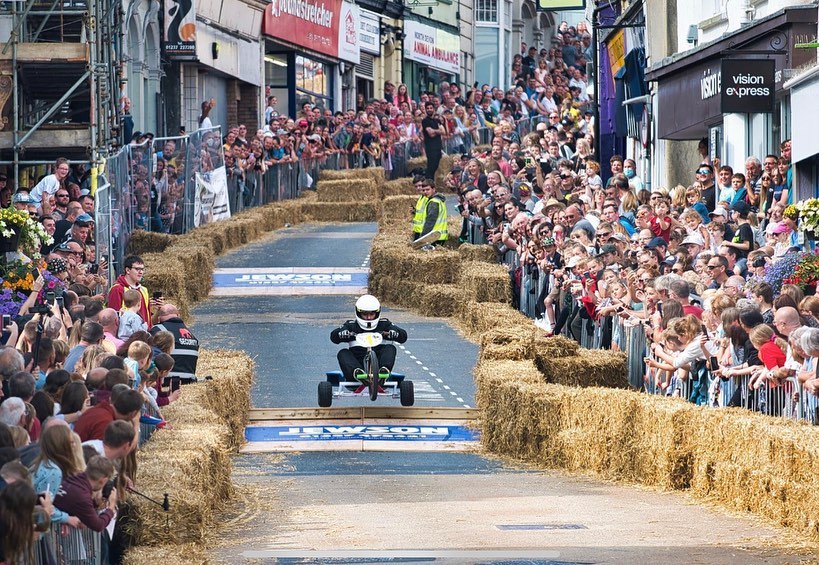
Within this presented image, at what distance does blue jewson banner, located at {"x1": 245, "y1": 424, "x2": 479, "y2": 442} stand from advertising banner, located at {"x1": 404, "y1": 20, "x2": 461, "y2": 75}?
47.4 m

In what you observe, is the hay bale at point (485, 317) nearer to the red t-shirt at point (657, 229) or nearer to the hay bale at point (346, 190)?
the red t-shirt at point (657, 229)

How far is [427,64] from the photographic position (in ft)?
226

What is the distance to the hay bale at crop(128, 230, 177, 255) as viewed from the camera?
3016 cm

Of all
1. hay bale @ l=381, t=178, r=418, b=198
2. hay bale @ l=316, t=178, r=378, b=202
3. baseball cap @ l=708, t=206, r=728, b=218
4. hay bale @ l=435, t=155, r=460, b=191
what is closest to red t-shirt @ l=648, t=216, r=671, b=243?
baseball cap @ l=708, t=206, r=728, b=218

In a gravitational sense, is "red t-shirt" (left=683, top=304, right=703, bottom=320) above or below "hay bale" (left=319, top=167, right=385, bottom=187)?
below

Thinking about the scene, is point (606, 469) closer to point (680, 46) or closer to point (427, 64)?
point (680, 46)

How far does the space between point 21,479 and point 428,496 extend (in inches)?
272

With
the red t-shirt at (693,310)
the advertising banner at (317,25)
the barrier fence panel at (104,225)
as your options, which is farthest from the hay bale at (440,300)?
the advertising banner at (317,25)

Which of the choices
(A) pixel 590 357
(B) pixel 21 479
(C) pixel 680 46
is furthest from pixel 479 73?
(B) pixel 21 479

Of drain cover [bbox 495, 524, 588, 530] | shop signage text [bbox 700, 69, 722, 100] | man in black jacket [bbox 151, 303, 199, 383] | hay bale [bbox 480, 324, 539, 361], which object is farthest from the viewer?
shop signage text [bbox 700, 69, 722, 100]

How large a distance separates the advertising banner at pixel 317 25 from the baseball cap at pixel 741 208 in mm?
30038

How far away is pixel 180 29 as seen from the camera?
132 feet

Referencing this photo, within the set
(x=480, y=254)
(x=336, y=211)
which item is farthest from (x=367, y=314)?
(x=336, y=211)

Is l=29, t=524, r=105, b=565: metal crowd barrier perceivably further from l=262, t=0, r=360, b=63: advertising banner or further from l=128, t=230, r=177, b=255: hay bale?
l=262, t=0, r=360, b=63: advertising banner
